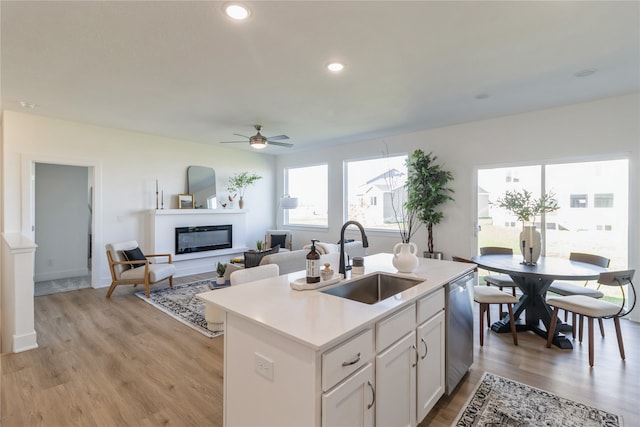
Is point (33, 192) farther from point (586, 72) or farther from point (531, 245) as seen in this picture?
point (586, 72)

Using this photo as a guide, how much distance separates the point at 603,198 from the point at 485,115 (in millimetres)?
1895

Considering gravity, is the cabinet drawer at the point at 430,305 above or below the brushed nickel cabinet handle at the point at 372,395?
above

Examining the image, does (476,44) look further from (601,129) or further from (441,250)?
(441,250)

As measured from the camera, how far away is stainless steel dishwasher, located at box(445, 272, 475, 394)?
2.13m

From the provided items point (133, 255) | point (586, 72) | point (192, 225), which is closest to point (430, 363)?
point (586, 72)

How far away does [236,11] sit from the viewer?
209cm

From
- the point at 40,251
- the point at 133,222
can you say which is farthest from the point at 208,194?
the point at 40,251

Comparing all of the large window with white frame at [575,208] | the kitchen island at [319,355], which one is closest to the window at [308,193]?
the large window with white frame at [575,208]

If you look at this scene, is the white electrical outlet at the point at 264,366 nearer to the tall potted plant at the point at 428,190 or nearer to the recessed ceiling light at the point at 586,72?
the recessed ceiling light at the point at 586,72

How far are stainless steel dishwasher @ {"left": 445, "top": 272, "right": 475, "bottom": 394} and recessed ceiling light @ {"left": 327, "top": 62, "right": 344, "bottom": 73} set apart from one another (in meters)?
2.23

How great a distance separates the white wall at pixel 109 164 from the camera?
442 cm

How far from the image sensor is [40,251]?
18.1ft

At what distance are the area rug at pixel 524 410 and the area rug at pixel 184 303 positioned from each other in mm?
2538

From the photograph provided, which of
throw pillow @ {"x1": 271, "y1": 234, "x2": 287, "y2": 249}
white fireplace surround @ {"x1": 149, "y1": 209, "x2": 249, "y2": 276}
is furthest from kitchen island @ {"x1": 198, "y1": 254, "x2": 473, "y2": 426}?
throw pillow @ {"x1": 271, "y1": 234, "x2": 287, "y2": 249}
